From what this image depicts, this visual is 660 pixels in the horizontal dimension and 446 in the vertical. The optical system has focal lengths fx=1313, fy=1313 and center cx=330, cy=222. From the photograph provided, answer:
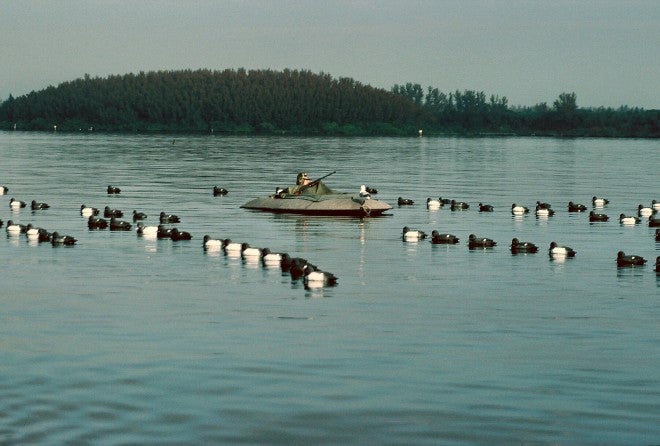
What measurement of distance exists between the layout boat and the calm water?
330 cm

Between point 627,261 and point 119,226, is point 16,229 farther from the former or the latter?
point 627,261

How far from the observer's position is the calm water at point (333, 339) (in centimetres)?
2145

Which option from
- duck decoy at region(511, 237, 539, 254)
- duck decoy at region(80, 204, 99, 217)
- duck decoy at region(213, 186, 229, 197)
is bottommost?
duck decoy at region(213, 186, 229, 197)

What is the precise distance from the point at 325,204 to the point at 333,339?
3664 centimetres

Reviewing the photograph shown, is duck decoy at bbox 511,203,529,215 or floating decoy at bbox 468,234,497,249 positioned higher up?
floating decoy at bbox 468,234,497,249

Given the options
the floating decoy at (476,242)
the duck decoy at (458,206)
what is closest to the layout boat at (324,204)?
the duck decoy at (458,206)

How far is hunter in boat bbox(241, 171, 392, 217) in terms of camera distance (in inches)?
2606

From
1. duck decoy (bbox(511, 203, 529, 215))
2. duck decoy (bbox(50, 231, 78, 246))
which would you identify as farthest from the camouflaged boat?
duck decoy (bbox(50, 231, 78, 246))

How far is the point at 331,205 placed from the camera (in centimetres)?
6619

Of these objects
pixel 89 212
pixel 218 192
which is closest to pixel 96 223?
pixel 89 212

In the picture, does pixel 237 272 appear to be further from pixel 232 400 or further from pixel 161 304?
pixel 232 400

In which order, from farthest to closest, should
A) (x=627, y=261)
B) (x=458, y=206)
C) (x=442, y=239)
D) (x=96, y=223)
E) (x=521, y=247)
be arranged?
(x=458, y=206)
(x=96, y=223)
(x=442, y=239)
(x=521, y=247)
(x=627, y=261)

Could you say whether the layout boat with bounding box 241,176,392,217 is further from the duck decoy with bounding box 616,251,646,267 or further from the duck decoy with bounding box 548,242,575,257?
the duck decoy with bounding box 616,251,646,267

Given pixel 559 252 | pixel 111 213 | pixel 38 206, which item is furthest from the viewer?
pixel 38 206
